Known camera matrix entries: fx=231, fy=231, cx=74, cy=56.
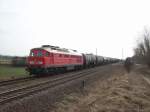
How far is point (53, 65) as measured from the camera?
28.0 metres

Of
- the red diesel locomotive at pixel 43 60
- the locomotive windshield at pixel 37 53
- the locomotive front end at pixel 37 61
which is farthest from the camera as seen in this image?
the locomotive windshield at pixel 37 53

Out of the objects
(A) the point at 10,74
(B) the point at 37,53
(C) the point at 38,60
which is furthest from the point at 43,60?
(A) the point at 10,74

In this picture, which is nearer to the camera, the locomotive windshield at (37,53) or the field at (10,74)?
the field at (10,74)

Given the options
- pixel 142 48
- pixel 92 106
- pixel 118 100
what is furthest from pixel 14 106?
pixel 142 48

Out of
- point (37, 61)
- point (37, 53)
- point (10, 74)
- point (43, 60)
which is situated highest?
point (37, 53)

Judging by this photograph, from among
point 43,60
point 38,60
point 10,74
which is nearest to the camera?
point 43,60

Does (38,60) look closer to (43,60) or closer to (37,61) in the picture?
(37,61)

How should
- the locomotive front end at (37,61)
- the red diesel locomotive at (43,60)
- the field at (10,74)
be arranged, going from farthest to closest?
1. the red diesel locomotive at (43,60)
2. the locomotive front end at (37,61)
3. the field at (10,74)

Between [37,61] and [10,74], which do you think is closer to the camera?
[37,61]

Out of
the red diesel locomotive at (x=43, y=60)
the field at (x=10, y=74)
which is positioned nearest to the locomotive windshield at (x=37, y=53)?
the red diesel locomotive at (x=43, y=60)

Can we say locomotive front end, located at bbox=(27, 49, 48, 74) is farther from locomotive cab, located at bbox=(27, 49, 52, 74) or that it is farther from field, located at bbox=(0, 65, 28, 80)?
field, located at bbox=(0, 65, 28, 80)

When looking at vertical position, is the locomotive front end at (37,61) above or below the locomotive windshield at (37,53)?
below

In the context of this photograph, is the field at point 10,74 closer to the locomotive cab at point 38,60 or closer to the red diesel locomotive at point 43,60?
the locomotive cab at point 38,60

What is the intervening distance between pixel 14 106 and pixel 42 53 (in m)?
15.6
